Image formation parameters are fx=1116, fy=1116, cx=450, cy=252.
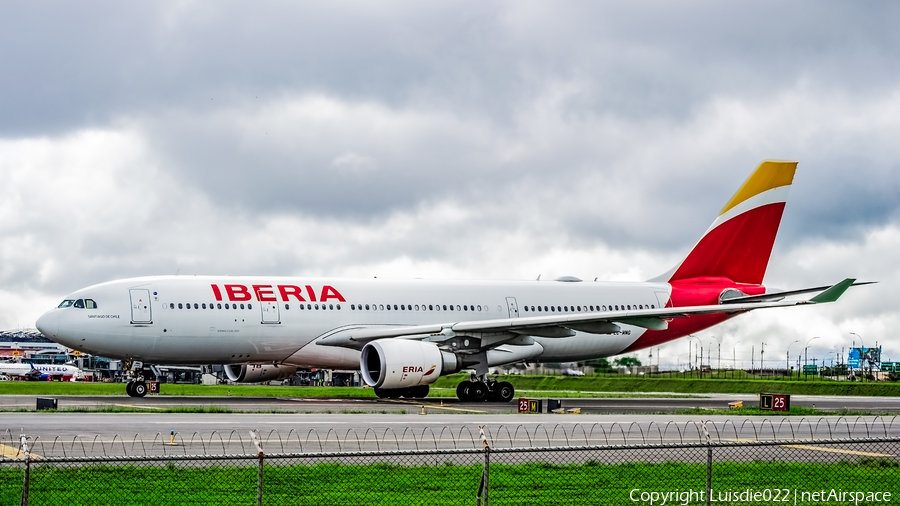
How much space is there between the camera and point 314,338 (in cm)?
3675

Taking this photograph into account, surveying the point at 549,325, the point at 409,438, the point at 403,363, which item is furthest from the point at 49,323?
the point at 409,438

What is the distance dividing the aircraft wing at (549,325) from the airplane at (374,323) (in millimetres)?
45

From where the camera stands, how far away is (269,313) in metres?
35.8

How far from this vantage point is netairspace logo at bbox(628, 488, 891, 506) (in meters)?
13.3

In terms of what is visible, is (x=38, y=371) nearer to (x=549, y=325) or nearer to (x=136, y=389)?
(x=136, y=389)

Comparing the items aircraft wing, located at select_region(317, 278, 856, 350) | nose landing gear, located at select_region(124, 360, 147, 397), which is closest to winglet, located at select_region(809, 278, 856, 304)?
aircraft wing, located at select_region(317, 278, 856, 350)

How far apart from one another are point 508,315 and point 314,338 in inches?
290

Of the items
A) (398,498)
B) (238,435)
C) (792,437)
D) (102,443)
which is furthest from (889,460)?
(102,443)

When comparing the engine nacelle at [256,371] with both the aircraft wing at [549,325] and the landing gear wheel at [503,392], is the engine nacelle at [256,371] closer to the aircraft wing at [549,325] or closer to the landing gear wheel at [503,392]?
the aircraft wing at [549,325]

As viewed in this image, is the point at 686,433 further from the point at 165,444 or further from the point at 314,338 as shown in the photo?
the point at 314,338

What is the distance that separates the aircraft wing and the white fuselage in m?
0.47

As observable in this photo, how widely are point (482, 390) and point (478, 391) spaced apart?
0.49 feet

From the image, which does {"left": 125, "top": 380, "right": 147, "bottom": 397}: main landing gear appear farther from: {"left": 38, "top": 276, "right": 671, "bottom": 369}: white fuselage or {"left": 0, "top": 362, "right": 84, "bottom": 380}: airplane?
{"left": 0, "top": 362, "right": 84, "bottom": 380}: airplane

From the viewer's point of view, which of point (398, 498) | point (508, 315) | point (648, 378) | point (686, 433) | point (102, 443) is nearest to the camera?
point (398, 498)
